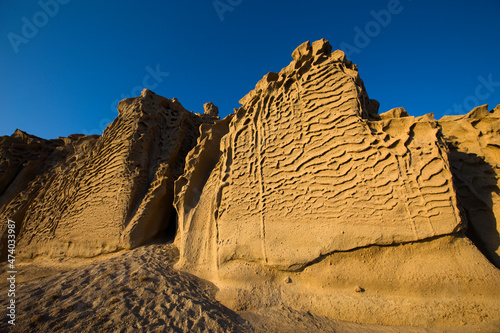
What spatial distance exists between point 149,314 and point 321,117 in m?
3.12

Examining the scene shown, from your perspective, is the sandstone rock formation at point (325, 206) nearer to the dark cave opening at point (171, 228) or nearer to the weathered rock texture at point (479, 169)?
the weathered rock texture at point (479, 169)

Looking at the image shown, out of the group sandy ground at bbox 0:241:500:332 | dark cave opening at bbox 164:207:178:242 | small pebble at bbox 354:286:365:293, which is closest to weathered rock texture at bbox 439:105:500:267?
sandy ground at bbox 0:241:500:332

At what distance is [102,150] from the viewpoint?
5461 millimetres

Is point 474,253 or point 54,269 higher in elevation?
point 474,253

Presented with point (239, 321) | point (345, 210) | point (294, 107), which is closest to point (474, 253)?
point (345, 210)

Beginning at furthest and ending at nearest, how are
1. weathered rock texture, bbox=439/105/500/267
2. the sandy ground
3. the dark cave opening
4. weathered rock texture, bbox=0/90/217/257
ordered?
the dark cave opening < weathered rock texture, bbox=0/90/217/257 < weathered rock texture, bbox=439/105/500/267 < the sandy ground

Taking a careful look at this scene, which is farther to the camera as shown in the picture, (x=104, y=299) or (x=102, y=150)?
(x=102, y=150)

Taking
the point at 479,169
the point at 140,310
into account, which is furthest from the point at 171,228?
the point at 479,169

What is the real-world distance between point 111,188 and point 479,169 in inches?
247

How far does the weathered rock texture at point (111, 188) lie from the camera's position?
4.40m

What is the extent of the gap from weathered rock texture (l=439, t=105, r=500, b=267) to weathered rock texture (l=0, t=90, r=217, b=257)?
15.8ft

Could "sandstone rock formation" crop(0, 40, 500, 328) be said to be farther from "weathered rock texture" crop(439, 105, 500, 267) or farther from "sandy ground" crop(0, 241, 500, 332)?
"sandy ground" crop(0, 241, 500, 332)

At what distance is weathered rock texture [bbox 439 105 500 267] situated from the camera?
2.62 m

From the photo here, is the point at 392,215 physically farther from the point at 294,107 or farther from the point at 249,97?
the point at 249,97
